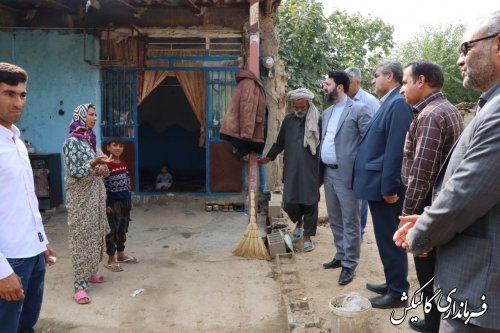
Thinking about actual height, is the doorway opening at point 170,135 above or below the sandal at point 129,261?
above

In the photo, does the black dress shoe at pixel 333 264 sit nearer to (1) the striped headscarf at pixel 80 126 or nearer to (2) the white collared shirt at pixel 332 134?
(2) the white collared shirt at pixel 332 134

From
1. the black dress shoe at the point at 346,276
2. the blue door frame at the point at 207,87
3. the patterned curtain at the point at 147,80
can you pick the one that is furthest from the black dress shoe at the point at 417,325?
the patterned curtain at the point at 147,80

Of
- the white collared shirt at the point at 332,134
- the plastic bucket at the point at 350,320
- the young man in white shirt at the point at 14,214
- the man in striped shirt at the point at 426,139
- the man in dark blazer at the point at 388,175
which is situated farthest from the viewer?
the white collared shirt at the point at 332,134

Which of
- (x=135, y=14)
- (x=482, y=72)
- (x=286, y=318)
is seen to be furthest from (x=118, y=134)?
(x=482, y=72)

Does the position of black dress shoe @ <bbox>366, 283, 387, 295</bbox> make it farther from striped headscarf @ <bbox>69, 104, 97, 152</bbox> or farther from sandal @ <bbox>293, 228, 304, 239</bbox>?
striped headscarf @ <bbox>69, 104, 97, 152</bbox>

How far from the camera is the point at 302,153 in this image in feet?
16.8

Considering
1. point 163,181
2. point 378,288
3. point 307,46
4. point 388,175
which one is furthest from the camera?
point 307,46

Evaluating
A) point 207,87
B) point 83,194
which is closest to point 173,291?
point 83,194

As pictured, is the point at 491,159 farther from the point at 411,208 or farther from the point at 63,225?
the point at 63,225

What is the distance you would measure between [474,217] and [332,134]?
9.65ft

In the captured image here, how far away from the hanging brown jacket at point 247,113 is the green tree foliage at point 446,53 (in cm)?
1765

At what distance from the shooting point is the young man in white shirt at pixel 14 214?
212cm

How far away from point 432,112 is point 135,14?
17.1ft

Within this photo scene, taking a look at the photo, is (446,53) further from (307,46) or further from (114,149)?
(114,149)
